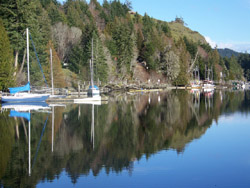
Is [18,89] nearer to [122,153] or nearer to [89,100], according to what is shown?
[89,100]

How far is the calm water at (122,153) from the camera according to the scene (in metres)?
13.9

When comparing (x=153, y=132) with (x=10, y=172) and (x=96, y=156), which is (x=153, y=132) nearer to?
(x=96, y=156)

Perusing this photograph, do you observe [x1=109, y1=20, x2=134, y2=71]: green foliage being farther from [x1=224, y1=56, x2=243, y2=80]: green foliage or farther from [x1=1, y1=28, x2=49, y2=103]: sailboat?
[x1=224, y1=56, x2=243, y2=80]: green foliage

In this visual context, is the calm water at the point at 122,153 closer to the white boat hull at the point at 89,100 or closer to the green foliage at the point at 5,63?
the white boat hull at the point at 89,100

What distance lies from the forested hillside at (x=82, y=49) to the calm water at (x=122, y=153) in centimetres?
2938

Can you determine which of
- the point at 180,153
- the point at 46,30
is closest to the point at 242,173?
the point at 180,153

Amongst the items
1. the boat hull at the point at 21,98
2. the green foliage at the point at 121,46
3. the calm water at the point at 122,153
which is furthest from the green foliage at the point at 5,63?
the green foliage at the point at 121,46

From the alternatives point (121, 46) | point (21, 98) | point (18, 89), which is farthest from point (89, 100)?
point (121, 46)

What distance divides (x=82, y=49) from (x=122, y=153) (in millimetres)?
61464

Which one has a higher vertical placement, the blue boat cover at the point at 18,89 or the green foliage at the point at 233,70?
the green foliage at the point at 233,70

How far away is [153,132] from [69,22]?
254 ft

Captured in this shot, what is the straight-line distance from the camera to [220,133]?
25.4 m

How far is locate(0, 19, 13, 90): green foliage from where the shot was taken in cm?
5086

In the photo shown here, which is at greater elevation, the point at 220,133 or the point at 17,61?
the point at 17,61
